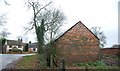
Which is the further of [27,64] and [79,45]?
[79,45]

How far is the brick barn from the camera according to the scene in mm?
32656

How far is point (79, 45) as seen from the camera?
33.2 meters

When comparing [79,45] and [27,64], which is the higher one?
[79,45]

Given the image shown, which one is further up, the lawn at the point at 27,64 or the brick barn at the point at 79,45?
the brick barn at the point at 79,45

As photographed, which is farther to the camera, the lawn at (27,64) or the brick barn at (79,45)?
the brick barn at (79,45)

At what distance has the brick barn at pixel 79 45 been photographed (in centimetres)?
3266

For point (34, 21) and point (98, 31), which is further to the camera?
point (98, 31)

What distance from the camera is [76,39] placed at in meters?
33.1

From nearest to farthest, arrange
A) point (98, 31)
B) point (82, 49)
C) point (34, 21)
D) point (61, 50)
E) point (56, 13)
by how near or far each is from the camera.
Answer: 1. point (61, 50)
2. point (82, 49)
3. point (34, 21)
4. point (56, 13)
5. point (98, 31)

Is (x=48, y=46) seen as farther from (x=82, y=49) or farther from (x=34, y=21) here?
(x=34, y=21)

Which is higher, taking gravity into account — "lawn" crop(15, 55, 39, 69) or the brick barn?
the brick barn

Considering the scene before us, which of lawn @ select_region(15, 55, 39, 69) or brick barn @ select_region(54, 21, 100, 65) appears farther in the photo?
brick barn @ select_region(54, 21, 100, 65)

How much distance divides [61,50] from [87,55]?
13.4 ft

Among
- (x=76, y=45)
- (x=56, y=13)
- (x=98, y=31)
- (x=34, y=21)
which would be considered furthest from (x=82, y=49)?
(x=98, y=31)
